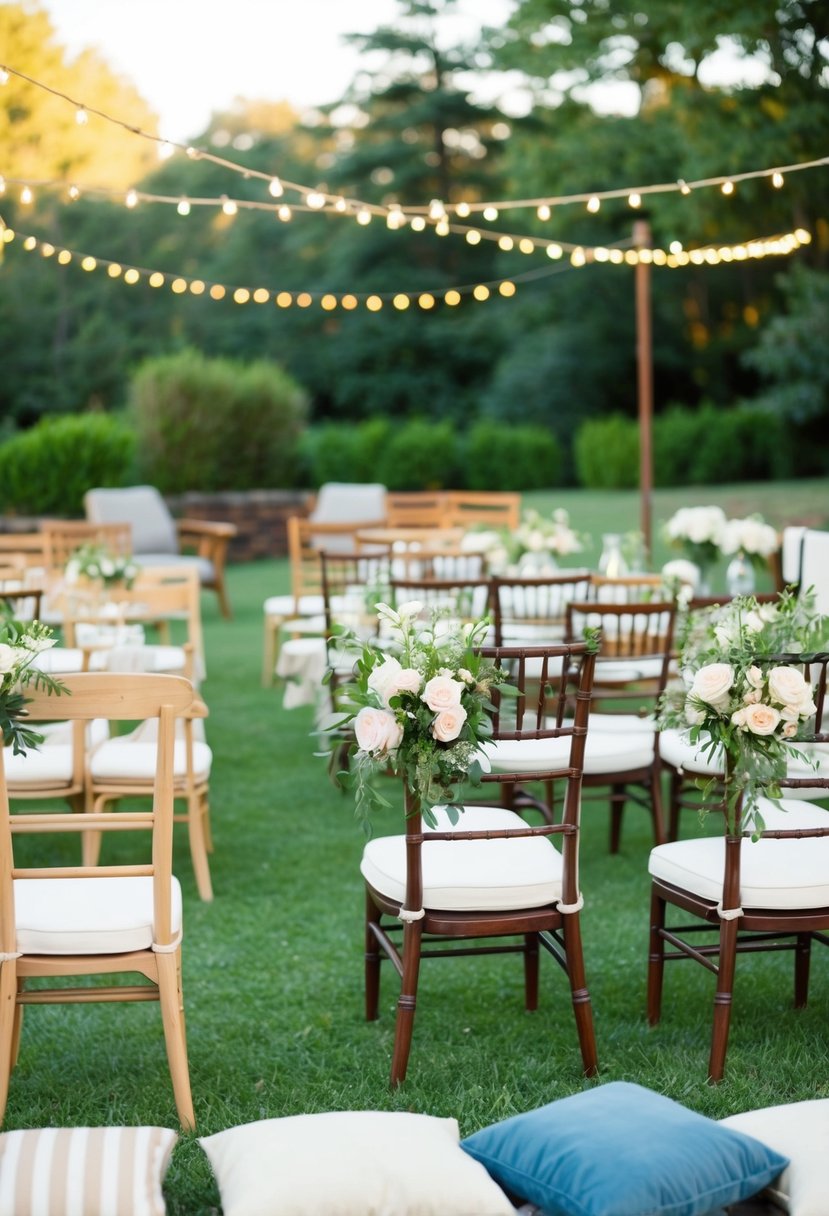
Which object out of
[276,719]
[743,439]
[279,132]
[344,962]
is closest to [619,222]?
[743,439]

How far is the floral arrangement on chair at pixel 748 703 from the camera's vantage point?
3.02 metres

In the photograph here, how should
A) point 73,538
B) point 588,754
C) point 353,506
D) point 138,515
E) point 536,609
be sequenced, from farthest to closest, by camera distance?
point 353,506 → point 138,515 → point 73,538 → point 536,609 → point 588,754

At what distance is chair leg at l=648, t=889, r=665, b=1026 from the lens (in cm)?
347

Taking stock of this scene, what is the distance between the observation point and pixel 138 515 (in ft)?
38.3

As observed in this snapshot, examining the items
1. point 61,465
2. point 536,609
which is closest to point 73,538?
point 61,465

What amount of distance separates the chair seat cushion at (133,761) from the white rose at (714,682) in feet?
6.12

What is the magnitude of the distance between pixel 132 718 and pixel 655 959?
5.02 ft

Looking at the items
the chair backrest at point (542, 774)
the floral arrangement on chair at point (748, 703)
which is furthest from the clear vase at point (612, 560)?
the chair backrest at point (542, 774)

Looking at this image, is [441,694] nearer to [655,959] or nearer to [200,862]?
[655,959]

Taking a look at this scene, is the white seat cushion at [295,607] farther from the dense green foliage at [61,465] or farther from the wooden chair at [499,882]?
the dense green foliage at [61,465]

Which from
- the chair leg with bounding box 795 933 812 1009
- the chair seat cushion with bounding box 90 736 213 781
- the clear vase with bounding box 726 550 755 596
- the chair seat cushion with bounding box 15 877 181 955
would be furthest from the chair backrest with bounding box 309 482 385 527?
the chair seat cushion with bounding box 15 877 181 955

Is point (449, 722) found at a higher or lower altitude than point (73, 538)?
lower

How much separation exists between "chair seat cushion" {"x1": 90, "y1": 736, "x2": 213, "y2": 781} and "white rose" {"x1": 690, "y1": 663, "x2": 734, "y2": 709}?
6.12 ft

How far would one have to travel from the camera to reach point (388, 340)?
27.1 metres
